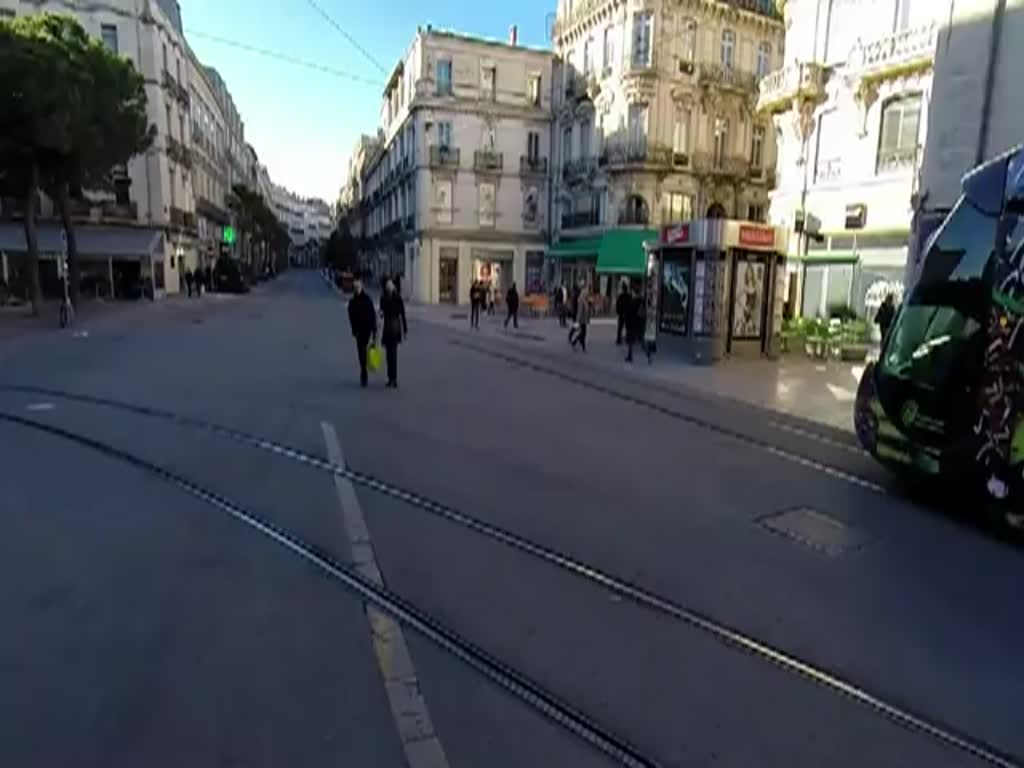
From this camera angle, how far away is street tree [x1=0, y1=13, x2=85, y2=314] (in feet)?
68.4

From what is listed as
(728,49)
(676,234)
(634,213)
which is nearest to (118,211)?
(634,213)

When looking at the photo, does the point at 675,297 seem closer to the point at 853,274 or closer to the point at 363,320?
the point at 853,274

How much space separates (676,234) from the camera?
17953 millimetres

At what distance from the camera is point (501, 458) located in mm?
7617

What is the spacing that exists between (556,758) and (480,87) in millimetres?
40665

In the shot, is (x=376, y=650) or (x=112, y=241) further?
(x=112, y=241)

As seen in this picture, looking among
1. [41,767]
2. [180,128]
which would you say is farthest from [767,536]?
[180,128]

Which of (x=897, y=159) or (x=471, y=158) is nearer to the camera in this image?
(x=897, y=159)

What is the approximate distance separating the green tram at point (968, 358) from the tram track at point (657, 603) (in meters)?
3.24

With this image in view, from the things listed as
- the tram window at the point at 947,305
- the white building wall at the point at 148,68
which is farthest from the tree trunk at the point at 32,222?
the tram window at the point at 947,305

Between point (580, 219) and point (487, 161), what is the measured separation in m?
6.66

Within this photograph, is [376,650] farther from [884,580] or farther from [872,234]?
[872,234]

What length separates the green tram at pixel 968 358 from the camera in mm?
5723

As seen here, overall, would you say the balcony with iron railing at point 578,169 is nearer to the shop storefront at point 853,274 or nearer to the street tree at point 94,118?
the shop storefront at point 853,274
